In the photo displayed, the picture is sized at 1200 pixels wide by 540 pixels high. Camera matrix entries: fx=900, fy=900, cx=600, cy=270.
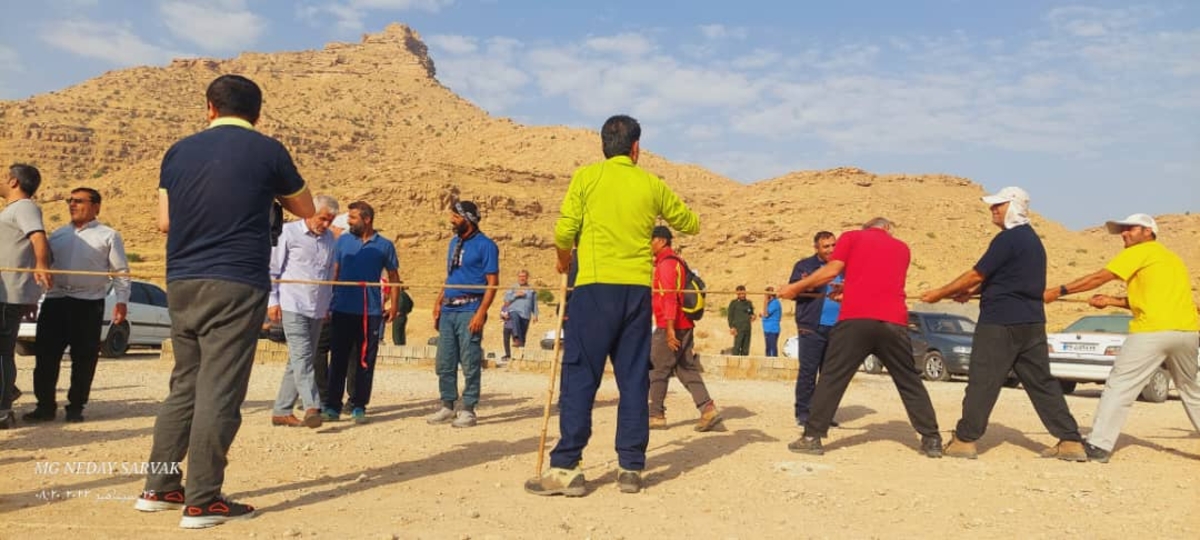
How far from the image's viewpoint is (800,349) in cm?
809

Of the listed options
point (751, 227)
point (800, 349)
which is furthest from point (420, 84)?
point (800, 349)

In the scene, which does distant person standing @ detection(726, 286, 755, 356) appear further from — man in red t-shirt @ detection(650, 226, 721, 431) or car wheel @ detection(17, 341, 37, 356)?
car wheel @ detection(17, 341, 37, 356)

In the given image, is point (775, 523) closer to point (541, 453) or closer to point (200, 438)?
point (541, 453)

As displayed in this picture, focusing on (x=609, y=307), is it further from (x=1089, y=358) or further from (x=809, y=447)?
(x=1089, y=358)

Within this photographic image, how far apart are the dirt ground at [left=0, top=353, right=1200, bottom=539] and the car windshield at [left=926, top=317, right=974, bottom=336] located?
8.49 meters

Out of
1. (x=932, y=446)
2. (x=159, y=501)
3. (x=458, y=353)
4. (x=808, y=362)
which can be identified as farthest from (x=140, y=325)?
(x=932, y=446)

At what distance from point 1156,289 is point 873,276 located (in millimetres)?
2127

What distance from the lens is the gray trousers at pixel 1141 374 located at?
253 inches

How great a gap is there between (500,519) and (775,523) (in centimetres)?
130

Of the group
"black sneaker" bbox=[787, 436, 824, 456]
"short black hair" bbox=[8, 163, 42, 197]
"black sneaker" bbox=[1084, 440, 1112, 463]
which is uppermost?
"short black hair" bbox=[8, 163, 42, 197]

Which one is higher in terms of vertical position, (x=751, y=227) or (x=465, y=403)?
(x=751, y=227)

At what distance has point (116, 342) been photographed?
14797 millimetres

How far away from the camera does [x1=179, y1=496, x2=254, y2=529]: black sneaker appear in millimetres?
3928

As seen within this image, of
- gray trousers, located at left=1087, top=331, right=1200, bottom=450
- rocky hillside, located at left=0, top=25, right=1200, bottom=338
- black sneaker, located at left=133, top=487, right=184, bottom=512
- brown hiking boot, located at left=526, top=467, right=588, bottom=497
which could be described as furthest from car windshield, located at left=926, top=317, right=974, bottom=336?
rocky hillside, located at left=0, top=25, right=1200, bottom=338
